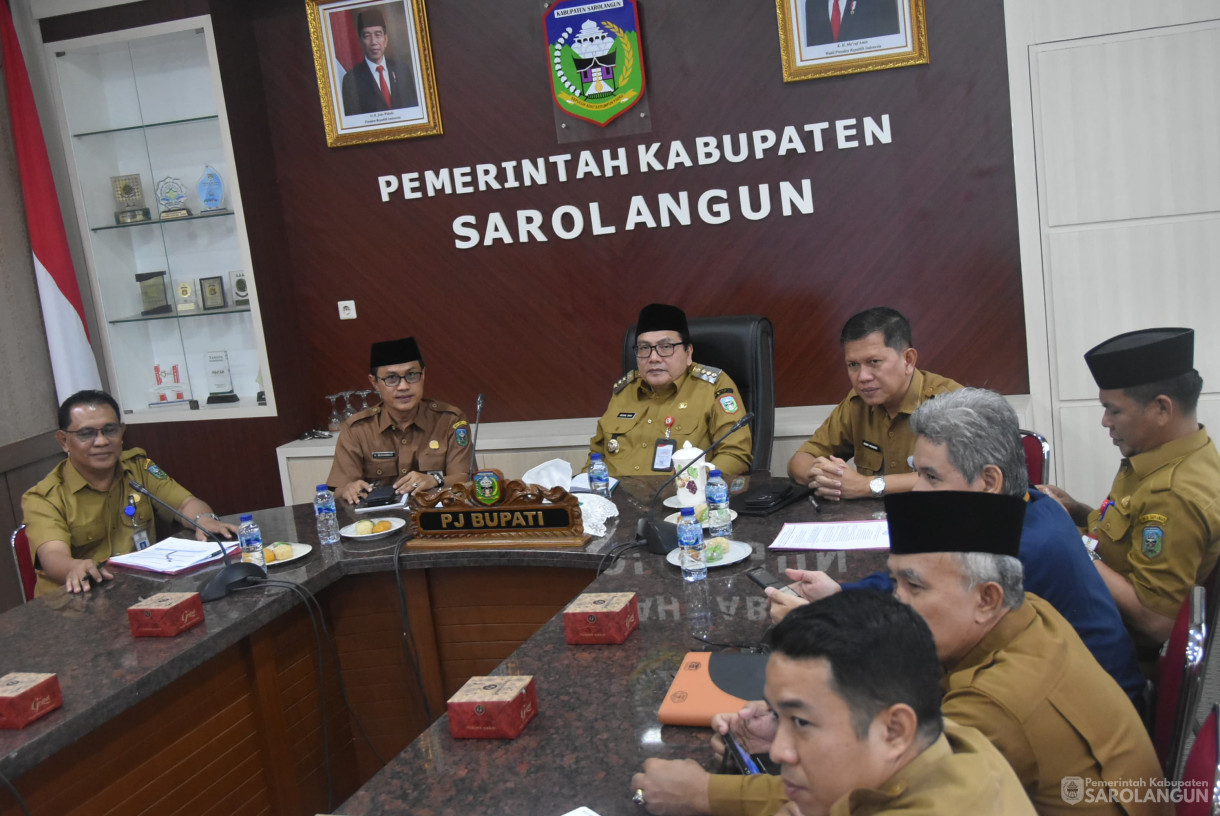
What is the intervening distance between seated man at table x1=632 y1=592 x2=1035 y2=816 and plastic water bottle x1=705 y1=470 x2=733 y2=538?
128 centimetres

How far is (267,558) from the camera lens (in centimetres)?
272

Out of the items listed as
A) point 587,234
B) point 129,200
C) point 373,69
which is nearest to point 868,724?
point 587,234

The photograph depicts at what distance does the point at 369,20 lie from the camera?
4406 mm

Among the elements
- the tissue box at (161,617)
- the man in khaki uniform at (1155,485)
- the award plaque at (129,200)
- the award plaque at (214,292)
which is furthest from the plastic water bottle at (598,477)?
the award plaque at (129,200)

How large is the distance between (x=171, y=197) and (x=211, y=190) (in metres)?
0.21

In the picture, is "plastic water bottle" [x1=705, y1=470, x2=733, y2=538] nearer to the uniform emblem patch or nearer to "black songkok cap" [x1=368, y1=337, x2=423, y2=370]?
the uniform emblem patch

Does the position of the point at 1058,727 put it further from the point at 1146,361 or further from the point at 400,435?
the point at 400,435

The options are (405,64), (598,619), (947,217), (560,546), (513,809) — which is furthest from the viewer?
(405,64)

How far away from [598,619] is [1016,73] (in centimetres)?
267

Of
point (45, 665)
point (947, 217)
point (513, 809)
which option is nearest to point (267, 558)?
point (45, 665)

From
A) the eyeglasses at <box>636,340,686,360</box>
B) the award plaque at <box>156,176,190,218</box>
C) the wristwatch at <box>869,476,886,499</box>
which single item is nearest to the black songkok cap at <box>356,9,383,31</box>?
the award plaque at <box>156,176,190,218</box>

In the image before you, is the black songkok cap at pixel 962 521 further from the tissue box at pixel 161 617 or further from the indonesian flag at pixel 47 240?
the indonesian flag at pixel 47 240

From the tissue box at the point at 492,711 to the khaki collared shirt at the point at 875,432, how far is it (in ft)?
5.60

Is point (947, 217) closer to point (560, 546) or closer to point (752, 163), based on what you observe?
point (752, 163)
